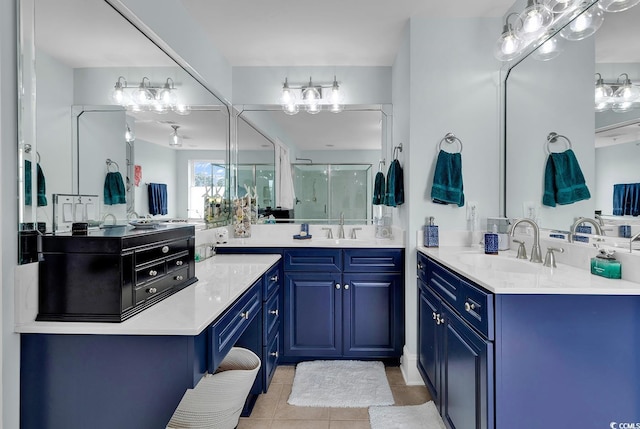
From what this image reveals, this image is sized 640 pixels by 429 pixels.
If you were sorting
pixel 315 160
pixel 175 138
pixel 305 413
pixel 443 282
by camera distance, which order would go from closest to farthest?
pixel 443 282, pixel 305 413, pixel 175 138, pixel 315 160

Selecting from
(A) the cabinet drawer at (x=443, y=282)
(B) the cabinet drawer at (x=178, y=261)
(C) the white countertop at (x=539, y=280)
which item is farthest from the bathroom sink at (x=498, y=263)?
(B) the cabinet drawer at (x=178, y=261)

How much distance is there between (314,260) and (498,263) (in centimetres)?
129

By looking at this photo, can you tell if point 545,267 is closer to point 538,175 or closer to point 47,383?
point 538,175

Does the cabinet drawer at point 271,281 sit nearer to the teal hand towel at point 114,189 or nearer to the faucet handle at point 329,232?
the faucet handle at point 329,232

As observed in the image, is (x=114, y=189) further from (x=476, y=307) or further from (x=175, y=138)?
(x=476, y=307)

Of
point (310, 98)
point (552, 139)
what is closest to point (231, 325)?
point (552, 139)

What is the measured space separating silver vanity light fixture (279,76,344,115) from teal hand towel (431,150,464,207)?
1.17 metres

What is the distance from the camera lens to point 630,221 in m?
1.52

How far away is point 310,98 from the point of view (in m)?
3.21

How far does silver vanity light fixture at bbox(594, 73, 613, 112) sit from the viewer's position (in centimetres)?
159

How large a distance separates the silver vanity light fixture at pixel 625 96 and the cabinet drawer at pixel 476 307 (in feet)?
3.29

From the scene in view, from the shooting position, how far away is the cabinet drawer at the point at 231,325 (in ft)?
4.34

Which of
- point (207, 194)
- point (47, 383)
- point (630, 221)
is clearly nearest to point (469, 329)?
point (630, 221)

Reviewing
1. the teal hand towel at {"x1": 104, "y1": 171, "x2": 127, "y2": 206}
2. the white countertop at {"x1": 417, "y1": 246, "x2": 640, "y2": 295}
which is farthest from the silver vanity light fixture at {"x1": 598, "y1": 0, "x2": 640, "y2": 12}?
the teal hand towel at {"x1": 104, "y1": 171, "x2": 127, "y2": 206}
